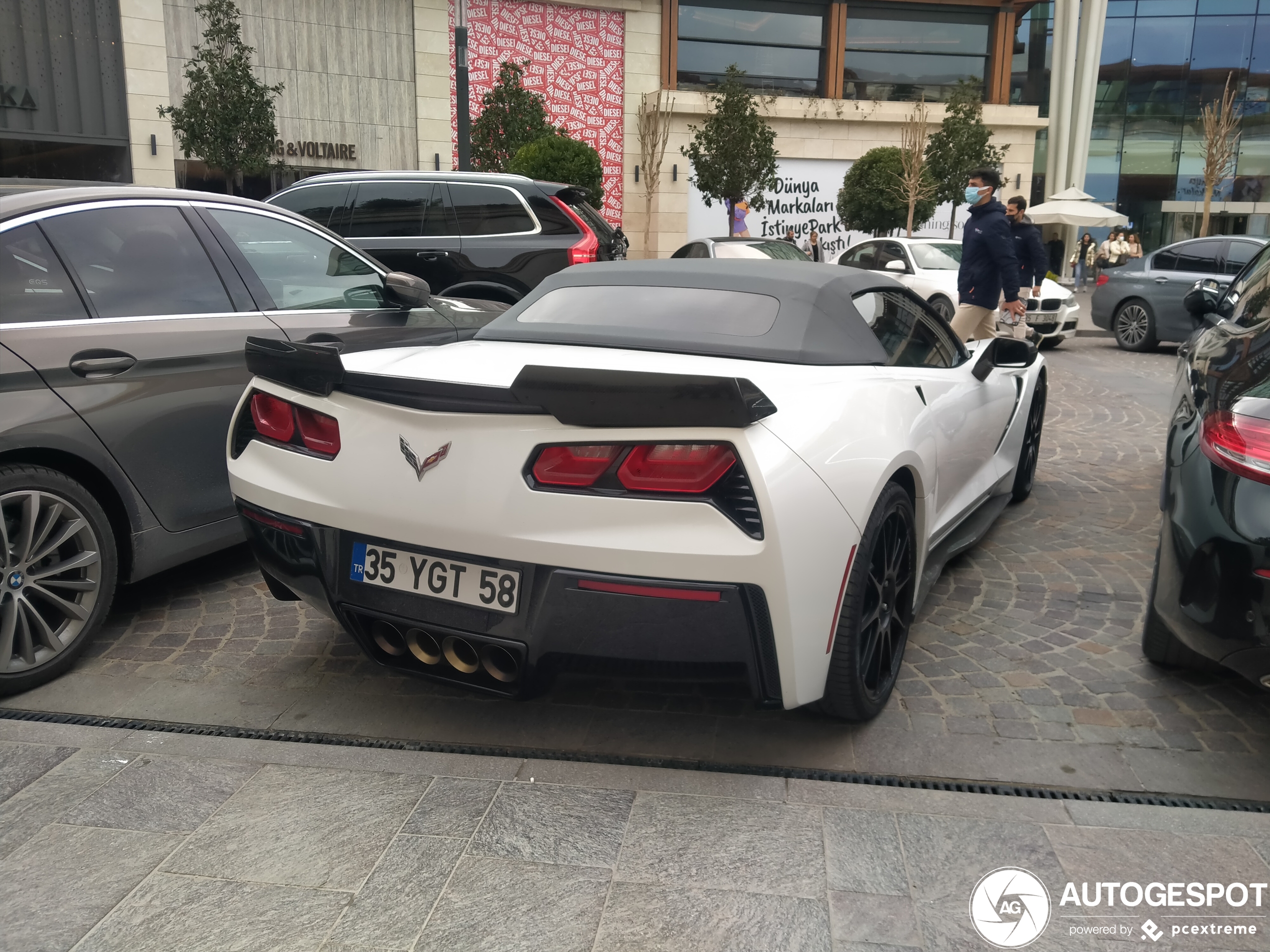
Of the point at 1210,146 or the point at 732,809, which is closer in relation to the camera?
the point at 732,809

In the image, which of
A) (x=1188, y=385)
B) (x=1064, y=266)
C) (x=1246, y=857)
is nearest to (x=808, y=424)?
(x=1246, y=857)

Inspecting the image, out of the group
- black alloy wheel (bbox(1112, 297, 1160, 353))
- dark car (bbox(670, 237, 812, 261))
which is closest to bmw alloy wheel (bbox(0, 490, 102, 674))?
dark car (bbox(670, 237, 812, 261))

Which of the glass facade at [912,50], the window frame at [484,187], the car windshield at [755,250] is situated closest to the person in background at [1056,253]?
the glass facade at [912,50]

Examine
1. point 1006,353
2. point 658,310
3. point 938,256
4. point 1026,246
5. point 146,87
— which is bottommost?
point 1006,353

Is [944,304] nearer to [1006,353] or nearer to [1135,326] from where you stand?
[1135,326]

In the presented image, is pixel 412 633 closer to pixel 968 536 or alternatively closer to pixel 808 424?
pixel 808 424

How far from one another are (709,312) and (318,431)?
134cm

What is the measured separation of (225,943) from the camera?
2.11 meters

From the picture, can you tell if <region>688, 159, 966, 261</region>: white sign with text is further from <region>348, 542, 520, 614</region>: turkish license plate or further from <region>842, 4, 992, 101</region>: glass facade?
<region>348, 542, 520, 614</region>: turkish license plate

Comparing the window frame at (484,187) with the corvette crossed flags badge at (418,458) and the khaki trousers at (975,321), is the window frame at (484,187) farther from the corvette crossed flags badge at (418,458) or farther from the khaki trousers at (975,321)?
the corvette crossed flags badge at (418,458)

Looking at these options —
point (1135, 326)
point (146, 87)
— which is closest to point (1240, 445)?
point (1135, 326)

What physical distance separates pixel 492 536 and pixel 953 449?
200 centimetres

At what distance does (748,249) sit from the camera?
14359mm

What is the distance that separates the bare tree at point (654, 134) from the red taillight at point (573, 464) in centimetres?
2624
